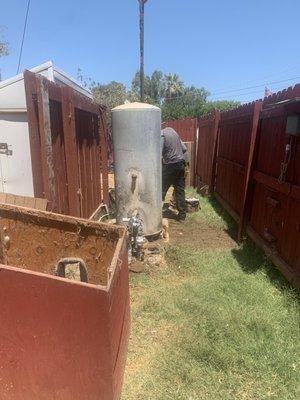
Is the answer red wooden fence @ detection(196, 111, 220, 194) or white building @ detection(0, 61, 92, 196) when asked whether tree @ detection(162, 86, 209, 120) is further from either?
white building @ detection(0, 61, 92, 196)

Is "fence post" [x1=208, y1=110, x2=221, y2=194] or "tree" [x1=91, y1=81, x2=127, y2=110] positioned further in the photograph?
"tree" [x1=91, y1=81, x2=127, y2=110]

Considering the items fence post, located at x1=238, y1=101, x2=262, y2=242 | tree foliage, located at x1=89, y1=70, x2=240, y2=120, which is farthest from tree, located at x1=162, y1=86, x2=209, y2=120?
fence post, located at x1=238, y1=101, x2=262, y2=242

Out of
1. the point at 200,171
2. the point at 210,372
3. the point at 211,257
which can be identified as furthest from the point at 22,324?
the point at 200,171

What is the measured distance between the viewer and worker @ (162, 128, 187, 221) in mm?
7312

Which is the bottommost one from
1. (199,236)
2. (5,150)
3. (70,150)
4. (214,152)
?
(199,236)

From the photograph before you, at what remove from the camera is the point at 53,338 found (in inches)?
A: 80.9

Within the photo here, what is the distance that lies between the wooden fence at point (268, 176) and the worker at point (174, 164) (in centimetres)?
103

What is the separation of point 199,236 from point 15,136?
3499 mm

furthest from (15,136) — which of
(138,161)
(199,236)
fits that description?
(199,236)

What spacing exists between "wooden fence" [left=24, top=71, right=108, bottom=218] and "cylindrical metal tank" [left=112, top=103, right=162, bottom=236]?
58 centimetres

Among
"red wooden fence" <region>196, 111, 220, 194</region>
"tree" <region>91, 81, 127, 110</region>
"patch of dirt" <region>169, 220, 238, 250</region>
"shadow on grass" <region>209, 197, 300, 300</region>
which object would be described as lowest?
"patch of dirt" <region>169, 220, 238, 250</region>

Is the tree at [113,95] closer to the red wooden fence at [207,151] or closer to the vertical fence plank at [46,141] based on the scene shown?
the red wooden fence at [207,151]

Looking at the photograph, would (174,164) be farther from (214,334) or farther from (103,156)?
(214,334)

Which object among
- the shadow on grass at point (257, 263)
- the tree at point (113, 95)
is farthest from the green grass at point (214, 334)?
the tree at point (113, 95)
